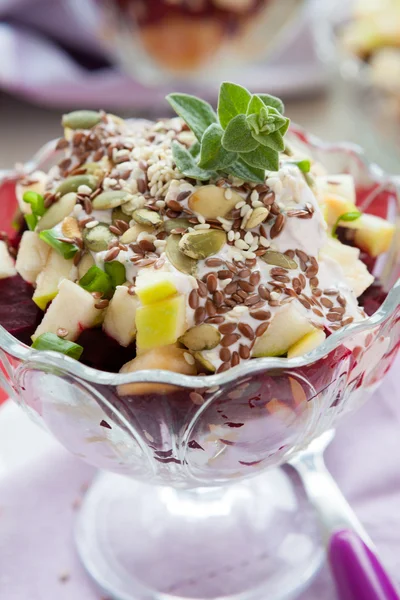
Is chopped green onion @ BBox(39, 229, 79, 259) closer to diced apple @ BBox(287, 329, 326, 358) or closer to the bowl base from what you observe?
diced apple @ BBox(287, 329, 326, 358)

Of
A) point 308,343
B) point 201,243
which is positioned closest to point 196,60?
point 201,243

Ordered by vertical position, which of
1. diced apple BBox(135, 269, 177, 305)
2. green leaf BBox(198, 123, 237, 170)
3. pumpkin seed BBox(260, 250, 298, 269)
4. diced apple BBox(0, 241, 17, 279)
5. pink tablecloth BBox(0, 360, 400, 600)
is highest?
green leaf BBox(198, 123, 237, 170)

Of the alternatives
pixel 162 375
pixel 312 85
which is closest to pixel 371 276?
pixel 162 375

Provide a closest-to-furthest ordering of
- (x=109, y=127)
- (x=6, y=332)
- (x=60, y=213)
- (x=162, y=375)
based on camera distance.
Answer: (x=162, y=375)
(x=6, y=332)
(x=60, y=213)
(x=109, y=127)

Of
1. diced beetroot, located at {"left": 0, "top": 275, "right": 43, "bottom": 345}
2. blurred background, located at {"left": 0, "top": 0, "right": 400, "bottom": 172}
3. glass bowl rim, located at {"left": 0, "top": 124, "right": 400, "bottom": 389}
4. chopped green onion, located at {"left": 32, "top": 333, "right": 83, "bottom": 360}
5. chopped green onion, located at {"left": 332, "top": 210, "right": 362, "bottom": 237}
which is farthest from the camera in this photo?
blurred background, located at {"left": 0, "top": 0, "right": 400, "bottom": 172}

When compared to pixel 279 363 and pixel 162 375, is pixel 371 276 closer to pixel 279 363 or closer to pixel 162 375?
pixel 279 363

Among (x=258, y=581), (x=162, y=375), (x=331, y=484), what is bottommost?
(x=258, y=581)

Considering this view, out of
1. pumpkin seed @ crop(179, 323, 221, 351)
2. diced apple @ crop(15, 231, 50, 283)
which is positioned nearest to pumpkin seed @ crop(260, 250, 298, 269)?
pumpkin seed @ crop(179, 323, 221, 351)
